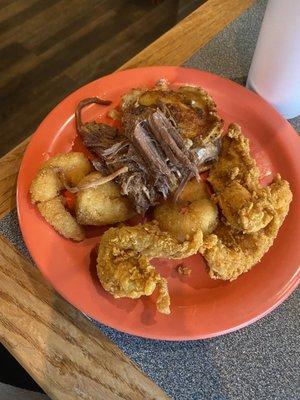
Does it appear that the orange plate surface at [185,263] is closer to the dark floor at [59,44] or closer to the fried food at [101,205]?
the fried food at [101,205]

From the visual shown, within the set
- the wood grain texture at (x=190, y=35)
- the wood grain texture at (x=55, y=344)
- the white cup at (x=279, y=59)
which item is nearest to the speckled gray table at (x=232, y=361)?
the wood grain texture at (x=55, y=344)

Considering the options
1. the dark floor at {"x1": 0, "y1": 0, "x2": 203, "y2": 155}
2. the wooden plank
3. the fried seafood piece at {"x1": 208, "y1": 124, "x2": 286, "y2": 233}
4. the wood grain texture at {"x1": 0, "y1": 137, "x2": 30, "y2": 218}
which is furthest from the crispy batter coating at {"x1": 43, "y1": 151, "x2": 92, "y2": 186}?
the dark floor at {"x1": 0, "y1": 0, "x2": 203, "y2": 155}

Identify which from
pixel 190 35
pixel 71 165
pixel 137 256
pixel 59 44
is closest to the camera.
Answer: pixel 137 256

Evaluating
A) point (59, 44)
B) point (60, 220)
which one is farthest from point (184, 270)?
point (59, 44)

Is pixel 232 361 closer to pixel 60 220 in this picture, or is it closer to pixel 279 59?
pixel 60 220

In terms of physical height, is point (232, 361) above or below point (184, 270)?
below

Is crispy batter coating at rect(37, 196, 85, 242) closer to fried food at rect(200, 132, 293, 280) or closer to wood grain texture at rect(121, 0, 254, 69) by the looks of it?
fried food at rect(200, 132, 293, 280)
